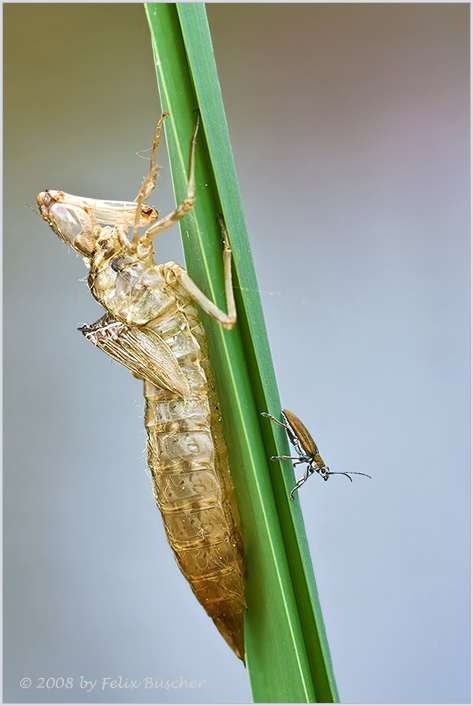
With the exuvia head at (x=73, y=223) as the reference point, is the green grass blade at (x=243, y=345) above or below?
below

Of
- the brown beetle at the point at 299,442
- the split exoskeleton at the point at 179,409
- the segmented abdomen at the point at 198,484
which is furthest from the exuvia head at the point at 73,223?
the brown beetle at the point at 299,442

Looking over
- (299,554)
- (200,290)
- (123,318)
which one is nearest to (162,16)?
(200,290)

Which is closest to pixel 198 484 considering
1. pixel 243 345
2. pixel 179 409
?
pixel 179 409

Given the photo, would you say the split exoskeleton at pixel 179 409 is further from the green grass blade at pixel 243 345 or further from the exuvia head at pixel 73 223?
the green grass blade at pixel 243 345

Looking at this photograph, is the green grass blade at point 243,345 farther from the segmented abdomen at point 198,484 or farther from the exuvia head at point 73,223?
the exuvia head at point 73,223

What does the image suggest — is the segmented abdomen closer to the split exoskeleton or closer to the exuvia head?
the split exoskeleton

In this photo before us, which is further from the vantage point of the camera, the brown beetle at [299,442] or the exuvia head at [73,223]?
the exuvia head at [73,223]
